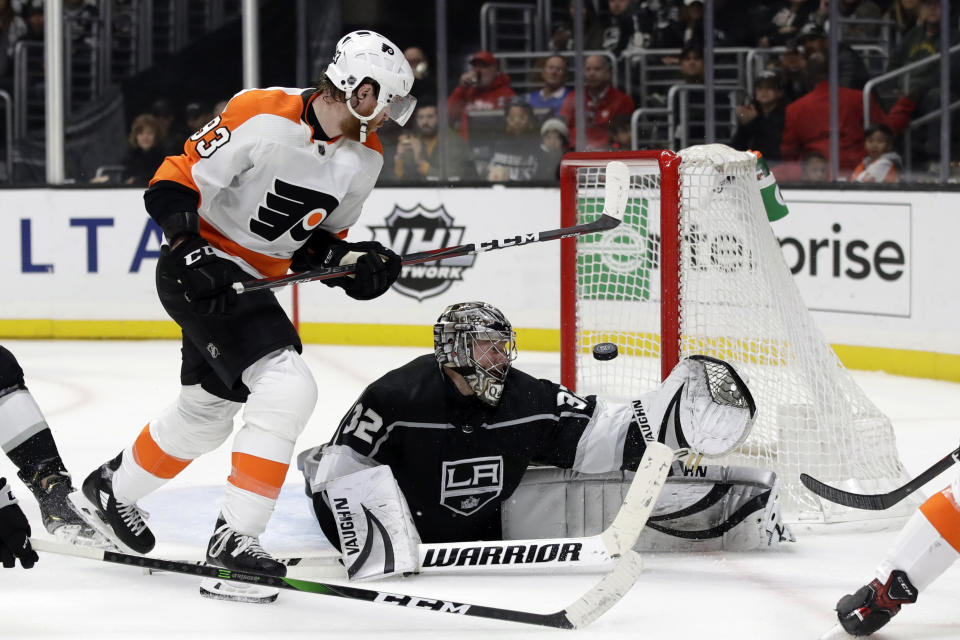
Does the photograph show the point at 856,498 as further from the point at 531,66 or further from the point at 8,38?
the point at 8,38

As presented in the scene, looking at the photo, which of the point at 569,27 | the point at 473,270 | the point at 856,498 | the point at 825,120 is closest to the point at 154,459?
the point at 856,498

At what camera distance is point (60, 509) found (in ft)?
9.86

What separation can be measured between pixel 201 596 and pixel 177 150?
4.41m

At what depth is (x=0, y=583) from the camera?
2.79m

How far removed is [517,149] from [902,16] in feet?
5.48

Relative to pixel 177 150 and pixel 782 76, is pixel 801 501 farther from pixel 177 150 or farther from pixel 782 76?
pixel 177 150

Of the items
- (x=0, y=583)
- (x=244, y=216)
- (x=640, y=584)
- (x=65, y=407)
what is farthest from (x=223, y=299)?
(x=65, y=407)

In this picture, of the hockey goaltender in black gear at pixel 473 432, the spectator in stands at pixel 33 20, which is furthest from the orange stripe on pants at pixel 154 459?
the spectator in stands at pixel 33 20

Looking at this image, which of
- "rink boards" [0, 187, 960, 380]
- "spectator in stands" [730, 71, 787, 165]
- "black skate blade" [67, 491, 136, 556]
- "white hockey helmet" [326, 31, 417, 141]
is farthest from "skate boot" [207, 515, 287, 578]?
"spectator in stands" [730, 71, 787, 165]

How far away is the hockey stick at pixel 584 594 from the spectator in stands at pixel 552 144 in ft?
12.0

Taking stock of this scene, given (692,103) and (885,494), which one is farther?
(692,103)

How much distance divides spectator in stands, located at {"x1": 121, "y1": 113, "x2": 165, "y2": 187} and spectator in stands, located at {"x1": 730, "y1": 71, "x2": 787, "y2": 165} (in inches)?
101

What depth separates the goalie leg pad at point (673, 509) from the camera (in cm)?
301

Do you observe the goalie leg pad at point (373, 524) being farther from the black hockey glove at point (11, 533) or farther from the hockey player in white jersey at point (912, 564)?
the hockey player in white jersey at point (912, 564)
